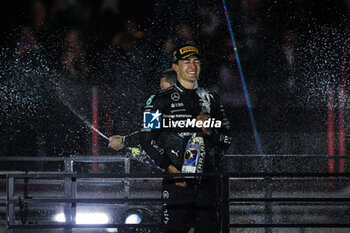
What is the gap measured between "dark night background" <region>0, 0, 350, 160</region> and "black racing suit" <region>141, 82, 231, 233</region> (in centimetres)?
863

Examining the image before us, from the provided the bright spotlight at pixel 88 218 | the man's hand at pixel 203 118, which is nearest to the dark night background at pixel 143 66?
the bright spotlight at pixel 88 218

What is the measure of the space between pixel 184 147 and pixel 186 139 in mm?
74

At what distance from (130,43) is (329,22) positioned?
754 cm

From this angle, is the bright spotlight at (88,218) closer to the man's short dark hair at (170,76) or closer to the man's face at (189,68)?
the man's short dark hair at (170,76)

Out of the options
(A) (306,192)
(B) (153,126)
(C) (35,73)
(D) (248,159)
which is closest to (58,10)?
(C) (35,73)

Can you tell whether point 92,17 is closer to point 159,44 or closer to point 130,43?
point 130,43

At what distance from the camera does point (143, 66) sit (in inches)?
719

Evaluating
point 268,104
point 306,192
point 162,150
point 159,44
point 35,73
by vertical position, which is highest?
point 159,44

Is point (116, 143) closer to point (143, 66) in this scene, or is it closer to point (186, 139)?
point (186, 139)

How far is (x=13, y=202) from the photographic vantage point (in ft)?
10.1

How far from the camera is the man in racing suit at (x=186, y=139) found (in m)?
3.25

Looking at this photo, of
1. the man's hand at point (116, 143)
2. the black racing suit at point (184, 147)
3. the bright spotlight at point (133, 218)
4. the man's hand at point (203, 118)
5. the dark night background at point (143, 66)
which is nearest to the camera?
the black racing suit at point (184, 147)

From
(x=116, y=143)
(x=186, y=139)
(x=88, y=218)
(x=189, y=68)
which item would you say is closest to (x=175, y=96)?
(x=189, y=68)

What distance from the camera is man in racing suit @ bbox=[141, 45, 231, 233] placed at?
Answer: 3.25 metres
